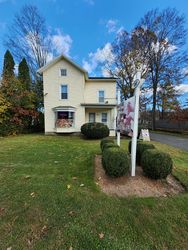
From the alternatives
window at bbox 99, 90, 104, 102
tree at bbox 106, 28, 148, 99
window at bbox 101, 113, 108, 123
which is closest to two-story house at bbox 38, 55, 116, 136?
window at bbox 101, 113, 108, 123

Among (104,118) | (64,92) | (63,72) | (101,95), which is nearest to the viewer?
(63,72)

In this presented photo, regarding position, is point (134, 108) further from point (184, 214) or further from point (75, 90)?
point (75, 90)

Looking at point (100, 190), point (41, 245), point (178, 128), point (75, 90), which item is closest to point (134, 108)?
point (100, 190)

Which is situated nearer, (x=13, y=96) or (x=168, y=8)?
(x=13, y=96)

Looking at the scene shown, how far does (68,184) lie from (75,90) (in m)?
12.6

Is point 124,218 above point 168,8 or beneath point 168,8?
beneath

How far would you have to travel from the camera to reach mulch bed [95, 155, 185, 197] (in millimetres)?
3521

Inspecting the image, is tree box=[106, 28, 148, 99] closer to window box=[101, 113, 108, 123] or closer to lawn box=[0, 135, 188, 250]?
window box=[101, 113, 108, 123]

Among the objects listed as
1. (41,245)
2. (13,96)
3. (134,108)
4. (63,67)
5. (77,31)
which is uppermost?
(77,31)

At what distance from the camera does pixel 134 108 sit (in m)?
4.00

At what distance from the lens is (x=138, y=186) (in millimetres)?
3770

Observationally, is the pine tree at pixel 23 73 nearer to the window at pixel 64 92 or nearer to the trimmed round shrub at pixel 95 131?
the window at pixel 64 92

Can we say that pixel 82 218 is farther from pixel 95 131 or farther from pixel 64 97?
pixel 64 97

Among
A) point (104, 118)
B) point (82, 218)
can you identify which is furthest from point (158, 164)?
point (104, 118)
